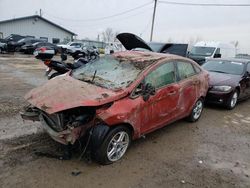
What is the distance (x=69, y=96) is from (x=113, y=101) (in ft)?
2.15

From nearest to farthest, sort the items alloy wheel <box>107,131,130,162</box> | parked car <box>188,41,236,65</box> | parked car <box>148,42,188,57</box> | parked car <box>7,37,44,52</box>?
alloy wheel <box>107,131,130,162</box>, parked car <box>148,42,188,57</box>, parked car <box>188,41,236,65</box>, parked car <box>7,37,44,52</box>

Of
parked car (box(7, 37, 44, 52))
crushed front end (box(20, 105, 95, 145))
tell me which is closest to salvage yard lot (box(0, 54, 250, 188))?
crushed front end (box(20, 105, 95, 145))

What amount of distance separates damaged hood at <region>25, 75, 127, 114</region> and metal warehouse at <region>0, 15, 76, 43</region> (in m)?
37.1

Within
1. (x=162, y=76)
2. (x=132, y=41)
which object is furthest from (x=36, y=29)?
(x=162, y=76)

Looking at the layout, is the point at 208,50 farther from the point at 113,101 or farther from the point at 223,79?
the point at 113,101

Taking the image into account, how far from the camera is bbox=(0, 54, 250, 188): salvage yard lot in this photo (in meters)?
3.62

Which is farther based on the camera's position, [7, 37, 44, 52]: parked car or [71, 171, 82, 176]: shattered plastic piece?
[7, 37, 44, 52]: parked car

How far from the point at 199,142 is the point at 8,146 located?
137 inches

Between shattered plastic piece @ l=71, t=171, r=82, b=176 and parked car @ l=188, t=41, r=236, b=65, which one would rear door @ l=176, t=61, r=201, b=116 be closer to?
shattered plastic piece @ l=71, t=171, r=82, b=176

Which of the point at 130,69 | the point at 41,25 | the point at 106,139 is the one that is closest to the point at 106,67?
the point at 130,69

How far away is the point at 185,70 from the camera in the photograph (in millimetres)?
5723

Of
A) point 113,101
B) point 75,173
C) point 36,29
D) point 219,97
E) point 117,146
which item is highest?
point 36,29

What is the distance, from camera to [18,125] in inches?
210

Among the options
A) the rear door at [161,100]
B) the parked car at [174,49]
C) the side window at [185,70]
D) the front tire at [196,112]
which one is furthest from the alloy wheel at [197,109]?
the parked car at [174,49]
